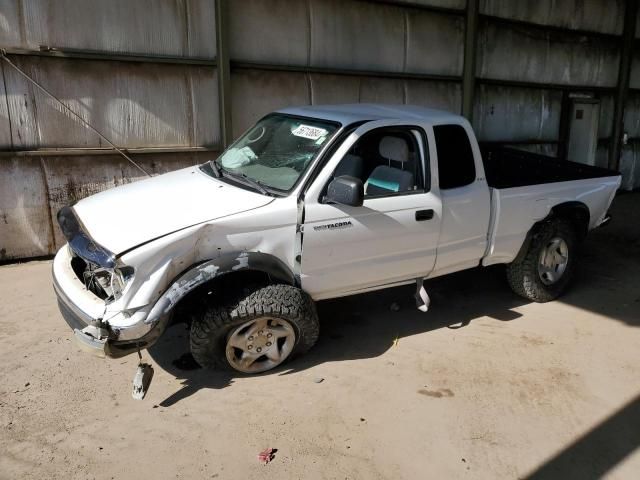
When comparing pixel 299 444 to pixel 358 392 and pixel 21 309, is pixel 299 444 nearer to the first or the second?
pixel 358 392

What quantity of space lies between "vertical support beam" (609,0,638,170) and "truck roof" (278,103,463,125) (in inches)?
326

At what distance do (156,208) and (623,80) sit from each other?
10.8m

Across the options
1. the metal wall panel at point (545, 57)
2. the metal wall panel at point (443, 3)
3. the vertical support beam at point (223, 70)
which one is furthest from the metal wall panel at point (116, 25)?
the metal wall panel at point (545, 57)

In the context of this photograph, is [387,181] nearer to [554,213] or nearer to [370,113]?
[370,113]

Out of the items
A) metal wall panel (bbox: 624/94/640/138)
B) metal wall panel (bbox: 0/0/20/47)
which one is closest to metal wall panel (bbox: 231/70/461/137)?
metal wall panel (bbox: 0/0/20/47)

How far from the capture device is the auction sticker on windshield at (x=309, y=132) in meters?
4.43

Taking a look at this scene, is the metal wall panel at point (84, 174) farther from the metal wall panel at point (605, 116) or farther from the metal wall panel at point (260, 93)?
the metal wall panel at point (605, 116)

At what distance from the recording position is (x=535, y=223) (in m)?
5.40

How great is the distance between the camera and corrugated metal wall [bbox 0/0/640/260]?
6207 mm

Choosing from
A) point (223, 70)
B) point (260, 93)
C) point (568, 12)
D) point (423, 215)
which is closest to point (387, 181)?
point (423, 215)

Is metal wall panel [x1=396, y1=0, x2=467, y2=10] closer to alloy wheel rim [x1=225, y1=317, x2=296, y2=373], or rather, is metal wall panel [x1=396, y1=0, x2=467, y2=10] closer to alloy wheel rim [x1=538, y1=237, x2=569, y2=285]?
alloy wheel rim [x1=538, y1=237, x2=569, y2=285]

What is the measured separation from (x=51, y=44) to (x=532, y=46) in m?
7.94

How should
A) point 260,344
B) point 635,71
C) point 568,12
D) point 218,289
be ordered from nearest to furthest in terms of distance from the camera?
point 218,289, point 260,344, point 568,12, point 635,71

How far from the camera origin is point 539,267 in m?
5.63
